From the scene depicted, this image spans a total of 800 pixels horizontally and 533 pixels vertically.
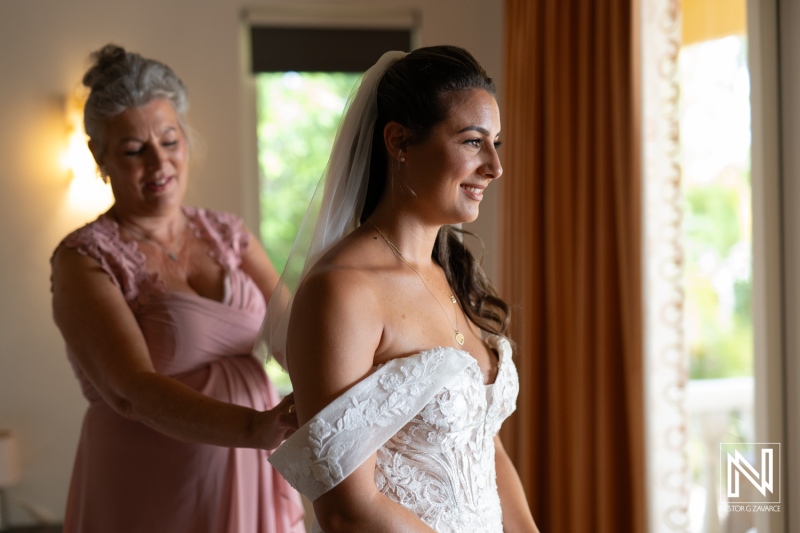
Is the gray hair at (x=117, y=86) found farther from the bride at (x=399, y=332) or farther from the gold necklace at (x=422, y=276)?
the gold necklace at (x=422, y=276)

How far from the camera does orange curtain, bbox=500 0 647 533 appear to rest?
259 cm

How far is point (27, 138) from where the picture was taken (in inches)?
145

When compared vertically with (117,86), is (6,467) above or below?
below

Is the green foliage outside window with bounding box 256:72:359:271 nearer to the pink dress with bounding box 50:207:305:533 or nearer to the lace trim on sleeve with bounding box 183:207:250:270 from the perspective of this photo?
the lace trim on sleeve with bounding box 183:207:250:270

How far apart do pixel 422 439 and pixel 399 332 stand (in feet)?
0.65

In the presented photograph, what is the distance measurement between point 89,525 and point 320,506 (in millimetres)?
900

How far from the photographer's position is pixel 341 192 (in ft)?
5.01

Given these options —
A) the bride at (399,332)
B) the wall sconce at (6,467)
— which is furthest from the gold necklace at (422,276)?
the wall sconce at (6,467)

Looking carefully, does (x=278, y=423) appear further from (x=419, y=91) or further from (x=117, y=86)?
(x=117, y=86)

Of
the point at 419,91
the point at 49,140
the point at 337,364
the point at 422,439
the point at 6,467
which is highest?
the point at 49,140

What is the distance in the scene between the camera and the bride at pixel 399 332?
1226mm

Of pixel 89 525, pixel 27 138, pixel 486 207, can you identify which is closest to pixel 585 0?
pixel 486 207

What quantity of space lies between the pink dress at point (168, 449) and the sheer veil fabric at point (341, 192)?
0.28 metres

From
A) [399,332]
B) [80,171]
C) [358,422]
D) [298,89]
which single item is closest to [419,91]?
[399,332]
